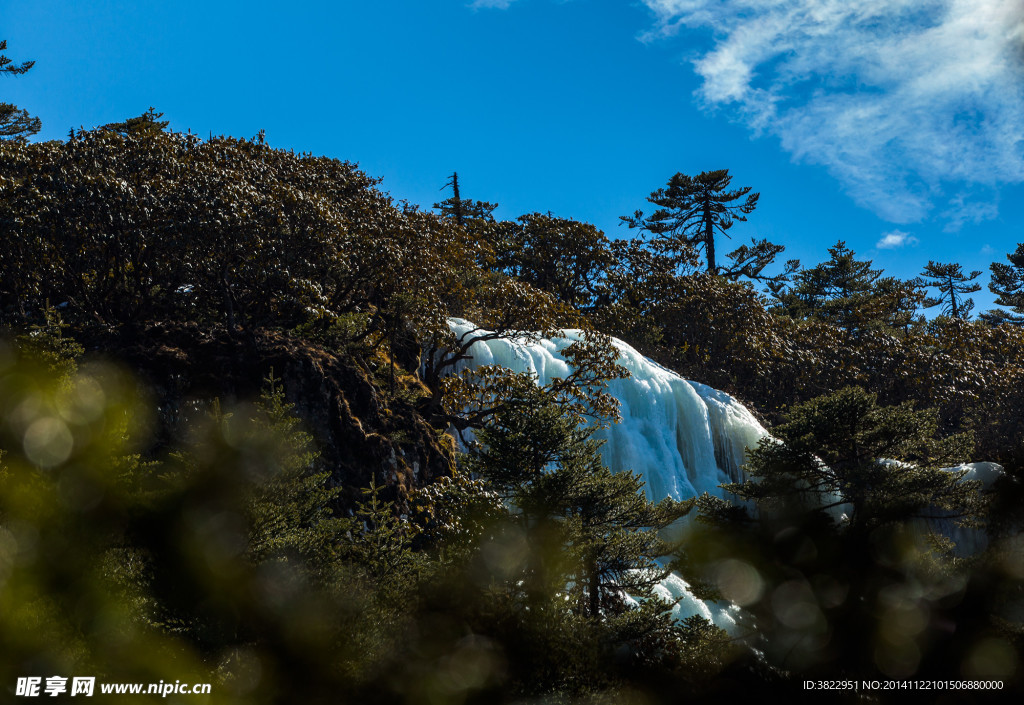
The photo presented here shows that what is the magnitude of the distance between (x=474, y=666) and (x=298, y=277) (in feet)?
26.1

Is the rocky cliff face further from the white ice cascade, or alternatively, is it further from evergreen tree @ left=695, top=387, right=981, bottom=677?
evergreen tree @ left=695, top=387, right=981, bottom=677

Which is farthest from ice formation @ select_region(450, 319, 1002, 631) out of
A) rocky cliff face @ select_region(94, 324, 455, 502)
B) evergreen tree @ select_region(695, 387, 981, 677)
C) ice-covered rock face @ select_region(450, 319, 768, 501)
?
rocky cliff face @ select_region(94, 324, 455, 502)

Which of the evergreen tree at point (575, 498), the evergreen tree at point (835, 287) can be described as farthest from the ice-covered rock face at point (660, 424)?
the evergreen tree at point (835, 287)

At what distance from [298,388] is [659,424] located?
366 inches

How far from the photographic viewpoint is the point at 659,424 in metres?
16.7

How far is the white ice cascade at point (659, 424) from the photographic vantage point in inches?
622

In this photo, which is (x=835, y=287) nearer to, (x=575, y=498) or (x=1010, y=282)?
(x=1010, y=282)

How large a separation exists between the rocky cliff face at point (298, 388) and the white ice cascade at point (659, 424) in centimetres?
443

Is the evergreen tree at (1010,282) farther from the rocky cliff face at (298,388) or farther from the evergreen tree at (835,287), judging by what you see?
the rocky cliff face at (298,388)

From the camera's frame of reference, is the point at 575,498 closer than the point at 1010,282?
Yes

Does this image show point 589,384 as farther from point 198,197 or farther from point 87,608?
point 87,608

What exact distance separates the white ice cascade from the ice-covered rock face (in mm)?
23

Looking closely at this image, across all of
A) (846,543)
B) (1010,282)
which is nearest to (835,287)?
(1010,282)

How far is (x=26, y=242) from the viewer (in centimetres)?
1099
